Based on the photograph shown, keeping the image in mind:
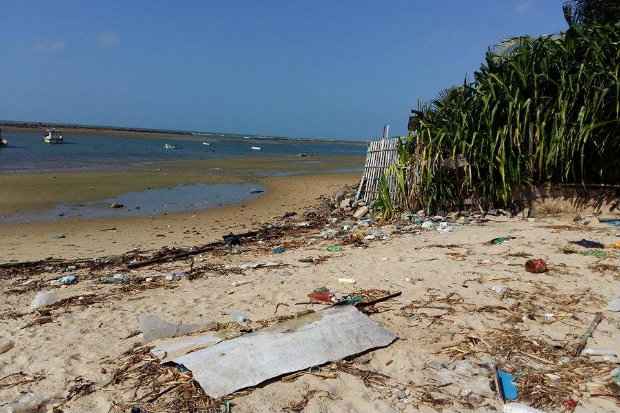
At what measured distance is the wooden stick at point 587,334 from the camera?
2.81m

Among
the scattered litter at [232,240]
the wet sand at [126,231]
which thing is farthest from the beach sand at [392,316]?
the wet sand at [126,231]

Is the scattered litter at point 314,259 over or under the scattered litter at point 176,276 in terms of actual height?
over

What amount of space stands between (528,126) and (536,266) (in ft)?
10.1

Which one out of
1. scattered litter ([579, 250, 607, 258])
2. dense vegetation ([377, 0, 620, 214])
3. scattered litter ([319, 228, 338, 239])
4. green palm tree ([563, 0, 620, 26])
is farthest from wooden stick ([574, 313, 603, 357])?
green palm tree ([563, 0, 620, 26])

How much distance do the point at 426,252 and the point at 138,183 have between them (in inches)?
461

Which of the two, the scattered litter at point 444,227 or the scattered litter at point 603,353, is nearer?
the scattered litter at point 603,353

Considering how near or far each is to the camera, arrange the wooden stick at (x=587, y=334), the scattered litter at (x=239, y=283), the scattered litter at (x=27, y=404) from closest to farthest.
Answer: the scattered litter at (x=27, y=404) → the wooden stick at (x=587, y=334) → the scattered litter at (x=239, y=283)

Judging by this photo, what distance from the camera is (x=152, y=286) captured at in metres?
4.44

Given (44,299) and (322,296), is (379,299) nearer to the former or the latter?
(322,296)

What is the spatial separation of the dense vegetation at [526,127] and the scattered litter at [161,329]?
15.8 ft

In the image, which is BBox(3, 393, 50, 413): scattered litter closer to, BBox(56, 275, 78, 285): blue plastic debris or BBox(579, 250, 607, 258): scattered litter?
BBox(56, 275, 78, 285): blue plastic debris

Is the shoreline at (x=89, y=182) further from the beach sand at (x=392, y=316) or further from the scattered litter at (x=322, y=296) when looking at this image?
the scattered litter at (x=322, y=296)

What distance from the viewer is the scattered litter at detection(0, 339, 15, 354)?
3.11 metres

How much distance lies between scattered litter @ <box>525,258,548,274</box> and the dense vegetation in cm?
243
